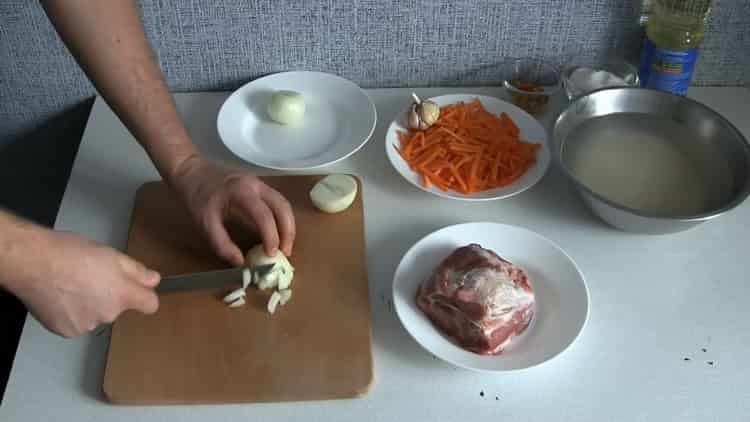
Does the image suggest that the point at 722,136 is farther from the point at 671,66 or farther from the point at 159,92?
the point at 159,92

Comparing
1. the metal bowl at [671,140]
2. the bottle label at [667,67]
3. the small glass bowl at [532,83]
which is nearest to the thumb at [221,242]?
the metal bowl at [671,140]

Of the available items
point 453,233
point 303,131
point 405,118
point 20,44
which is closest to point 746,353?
point 453,233

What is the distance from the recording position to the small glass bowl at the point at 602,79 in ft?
3.84

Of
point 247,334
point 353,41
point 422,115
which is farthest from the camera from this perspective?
point 353,41

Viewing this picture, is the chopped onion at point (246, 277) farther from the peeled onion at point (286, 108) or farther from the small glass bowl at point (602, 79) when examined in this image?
the small glass bowl at point (602, 79)

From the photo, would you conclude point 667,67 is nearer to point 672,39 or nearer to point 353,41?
point 672,39

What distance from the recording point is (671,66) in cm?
113

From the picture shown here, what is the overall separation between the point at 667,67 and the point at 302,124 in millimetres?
622

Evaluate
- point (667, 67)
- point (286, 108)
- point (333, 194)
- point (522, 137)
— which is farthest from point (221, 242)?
point (667, 67)

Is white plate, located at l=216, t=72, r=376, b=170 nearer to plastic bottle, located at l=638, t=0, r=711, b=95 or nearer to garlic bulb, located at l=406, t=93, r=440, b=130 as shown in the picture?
garlic bulb, located at l=406, t=93, r=440, b=130

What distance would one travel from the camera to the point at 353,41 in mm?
1217

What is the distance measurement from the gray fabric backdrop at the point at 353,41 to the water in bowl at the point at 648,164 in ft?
0.72

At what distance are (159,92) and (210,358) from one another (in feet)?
1.36

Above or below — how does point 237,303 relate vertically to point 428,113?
below
